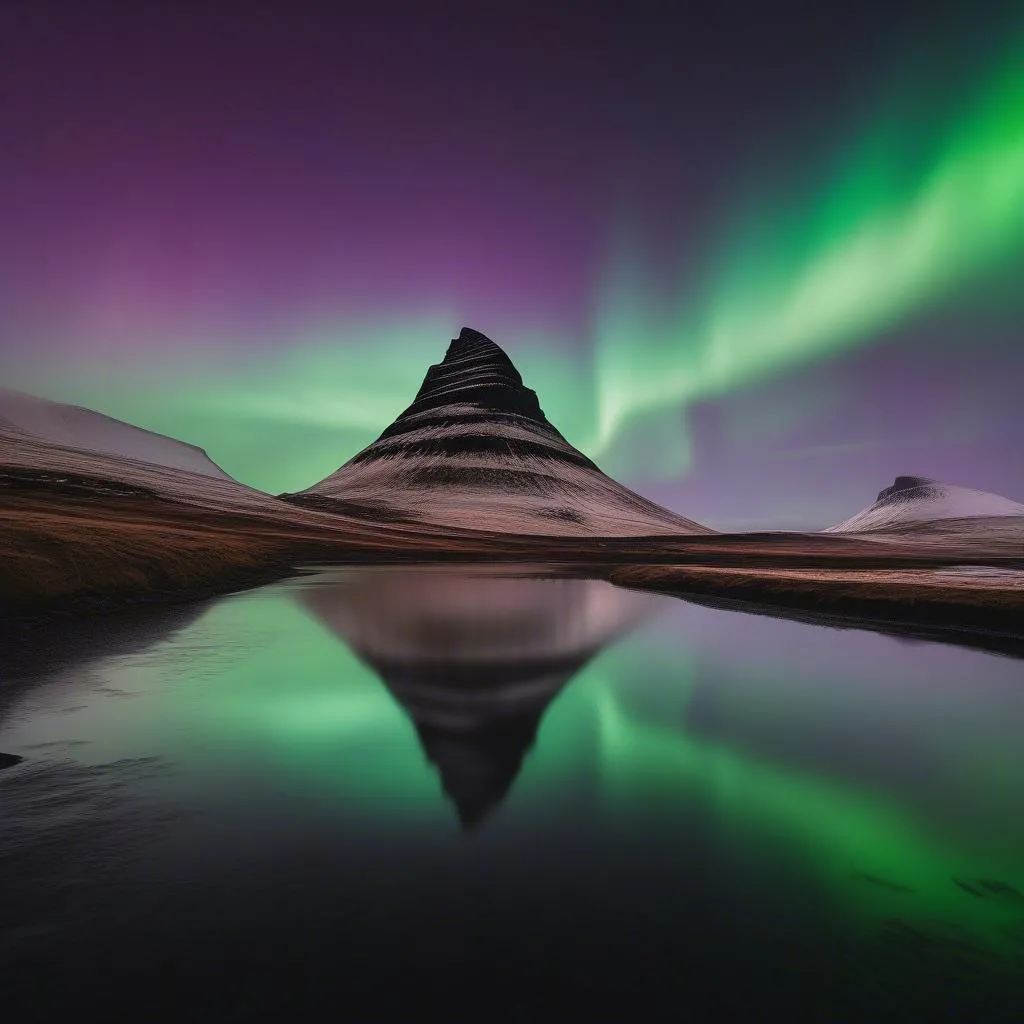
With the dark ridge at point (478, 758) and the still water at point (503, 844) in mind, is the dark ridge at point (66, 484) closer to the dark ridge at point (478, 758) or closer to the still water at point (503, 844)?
the still water at point (503, 844)

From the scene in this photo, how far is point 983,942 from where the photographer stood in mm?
8289

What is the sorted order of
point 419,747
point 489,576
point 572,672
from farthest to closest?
point 489,576 < point 572,672 < point 419,747

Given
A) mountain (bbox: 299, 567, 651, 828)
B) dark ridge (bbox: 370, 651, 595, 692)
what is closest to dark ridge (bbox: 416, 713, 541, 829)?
mountain (bbox: 299, 567, 651, 828)

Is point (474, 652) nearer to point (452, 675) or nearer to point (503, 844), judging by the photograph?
point (452, 675)

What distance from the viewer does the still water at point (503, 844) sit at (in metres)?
7.21

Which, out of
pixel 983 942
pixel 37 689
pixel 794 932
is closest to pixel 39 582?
pixel 37 689

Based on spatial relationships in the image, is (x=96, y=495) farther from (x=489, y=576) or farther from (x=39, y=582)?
(x=39, y=582)

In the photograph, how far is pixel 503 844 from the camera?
10.9 meters

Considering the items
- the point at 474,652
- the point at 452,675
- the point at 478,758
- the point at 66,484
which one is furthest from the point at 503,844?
the point at 66,484

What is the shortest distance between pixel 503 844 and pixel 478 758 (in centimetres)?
478

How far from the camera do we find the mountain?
15.7 meters

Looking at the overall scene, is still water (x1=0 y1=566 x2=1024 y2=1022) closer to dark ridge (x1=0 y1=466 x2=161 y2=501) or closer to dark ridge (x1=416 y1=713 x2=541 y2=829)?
dark ridge (x1=416 y1=713 x2=541 y2=829)

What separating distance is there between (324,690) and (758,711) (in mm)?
15697

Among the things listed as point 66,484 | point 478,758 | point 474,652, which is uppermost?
point 66,484
